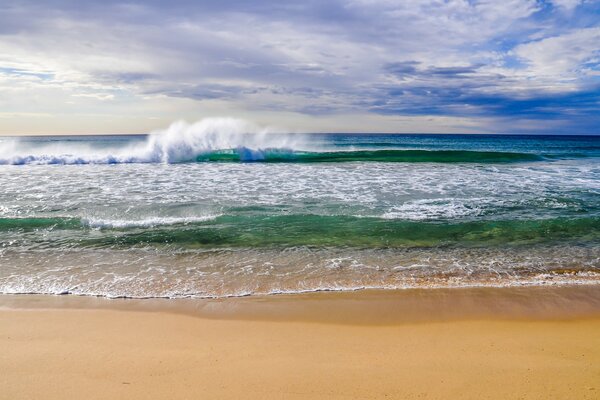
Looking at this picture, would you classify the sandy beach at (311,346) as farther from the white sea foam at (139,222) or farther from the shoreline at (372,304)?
the white sea foam at (139,222)

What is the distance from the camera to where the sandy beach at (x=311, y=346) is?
3416 mm

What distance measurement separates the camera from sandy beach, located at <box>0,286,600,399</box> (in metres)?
3.42

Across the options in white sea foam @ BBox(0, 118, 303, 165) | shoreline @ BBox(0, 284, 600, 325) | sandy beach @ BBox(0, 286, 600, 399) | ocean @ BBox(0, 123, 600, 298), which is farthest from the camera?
white sea foam @ BBox(0, 118, 303, 165)

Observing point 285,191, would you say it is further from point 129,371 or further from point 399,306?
point 129,371

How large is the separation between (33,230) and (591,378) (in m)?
10.2

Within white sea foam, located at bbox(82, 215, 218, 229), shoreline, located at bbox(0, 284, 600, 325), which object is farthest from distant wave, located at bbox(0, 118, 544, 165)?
shoreline, located at bbox(0, 284, 600, 325)

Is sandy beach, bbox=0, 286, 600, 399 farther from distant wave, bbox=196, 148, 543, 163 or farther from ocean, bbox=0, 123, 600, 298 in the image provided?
distant wave, bbox=196, 148, 543, 163

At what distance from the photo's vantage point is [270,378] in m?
3.56

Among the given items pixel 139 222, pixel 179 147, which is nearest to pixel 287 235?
pixel 139 222

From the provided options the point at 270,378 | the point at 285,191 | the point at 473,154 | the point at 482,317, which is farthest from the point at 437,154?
the point at 270,378

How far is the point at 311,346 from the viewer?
4.20 m

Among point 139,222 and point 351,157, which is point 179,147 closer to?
point 351,157

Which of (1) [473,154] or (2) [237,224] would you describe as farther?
(1) [473,154]

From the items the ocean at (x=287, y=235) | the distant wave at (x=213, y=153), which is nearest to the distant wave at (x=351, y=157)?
the distant wave at (x=213, y=153)
